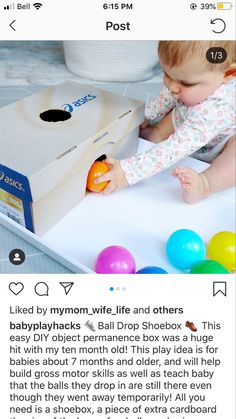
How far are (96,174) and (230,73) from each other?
237 millimetres

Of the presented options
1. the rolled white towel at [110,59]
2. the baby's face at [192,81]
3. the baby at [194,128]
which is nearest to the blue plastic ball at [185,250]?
the baby at [194,128]

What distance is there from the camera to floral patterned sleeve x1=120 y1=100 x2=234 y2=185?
1.83ft

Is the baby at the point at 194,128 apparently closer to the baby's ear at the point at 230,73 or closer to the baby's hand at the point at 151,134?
the baby's ear at the point at 230,73

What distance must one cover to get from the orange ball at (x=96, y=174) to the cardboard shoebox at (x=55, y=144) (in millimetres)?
11

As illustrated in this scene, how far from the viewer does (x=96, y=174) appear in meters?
0.54

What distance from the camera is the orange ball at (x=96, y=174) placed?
21.4 inches

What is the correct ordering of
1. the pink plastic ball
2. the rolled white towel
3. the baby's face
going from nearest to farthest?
the pink plastic ball < the baby's face < the rolled white towel
